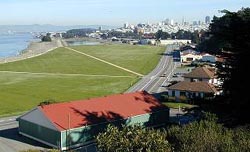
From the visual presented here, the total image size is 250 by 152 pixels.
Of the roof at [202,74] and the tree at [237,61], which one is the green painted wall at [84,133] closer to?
the tree at [237,61]

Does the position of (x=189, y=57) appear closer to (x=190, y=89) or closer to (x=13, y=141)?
(x=190, y=89)

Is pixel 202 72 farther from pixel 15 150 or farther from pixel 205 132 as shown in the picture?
pixel 205 132

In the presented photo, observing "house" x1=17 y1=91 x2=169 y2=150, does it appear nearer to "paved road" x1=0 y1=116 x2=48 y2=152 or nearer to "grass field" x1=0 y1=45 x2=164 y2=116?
"paved road" x1=0 y1=116 x2=48 y2=152

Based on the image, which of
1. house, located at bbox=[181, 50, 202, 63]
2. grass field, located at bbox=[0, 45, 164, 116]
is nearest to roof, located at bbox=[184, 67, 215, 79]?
grass field, located at bbox=[0, 45, 164, 116]

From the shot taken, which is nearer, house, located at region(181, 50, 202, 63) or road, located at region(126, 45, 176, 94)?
road, located at region(126, 45, 176, 94)

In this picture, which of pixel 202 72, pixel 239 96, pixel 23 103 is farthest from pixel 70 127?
pixel 202 72

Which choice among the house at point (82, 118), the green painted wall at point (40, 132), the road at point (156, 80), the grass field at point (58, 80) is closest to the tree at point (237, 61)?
the house at point (82, 118)
